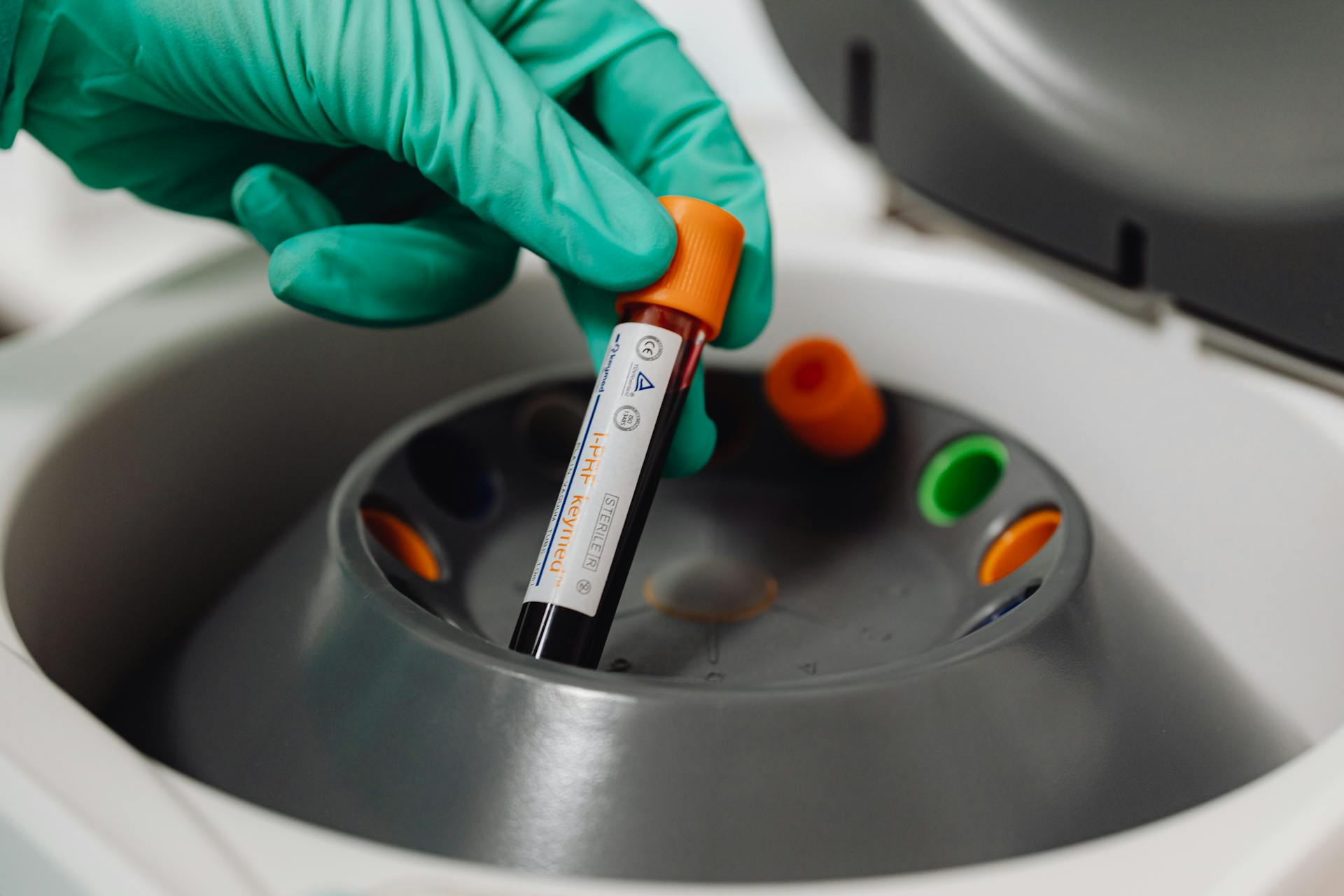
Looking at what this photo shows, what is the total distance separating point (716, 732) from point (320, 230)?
0.85ft

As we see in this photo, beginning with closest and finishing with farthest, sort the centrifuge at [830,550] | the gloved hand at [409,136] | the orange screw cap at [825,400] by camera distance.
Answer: the centrifuge at [830,550], the gloved hand at [409,136], the orange screw cap at [825,400]

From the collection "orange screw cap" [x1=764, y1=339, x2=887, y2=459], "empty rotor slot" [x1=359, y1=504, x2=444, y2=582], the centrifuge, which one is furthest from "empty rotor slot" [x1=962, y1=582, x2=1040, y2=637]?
"empty rotor slot" [x1=359, y1=504, x2=444, y2=582]

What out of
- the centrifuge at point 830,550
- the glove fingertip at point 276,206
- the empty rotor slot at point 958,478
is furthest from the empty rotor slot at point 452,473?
the empty rotor slot at point 958,478

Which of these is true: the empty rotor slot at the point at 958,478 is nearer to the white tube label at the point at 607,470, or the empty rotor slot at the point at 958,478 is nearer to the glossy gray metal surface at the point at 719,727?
the glossy gray metal surface at the point at 719,727

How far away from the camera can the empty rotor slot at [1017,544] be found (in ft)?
1.66

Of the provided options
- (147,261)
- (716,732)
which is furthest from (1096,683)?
(147,261)

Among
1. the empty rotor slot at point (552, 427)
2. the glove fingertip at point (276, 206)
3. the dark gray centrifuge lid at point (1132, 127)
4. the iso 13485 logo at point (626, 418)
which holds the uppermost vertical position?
the dark gray centrifuge lid at point (1132, 127)

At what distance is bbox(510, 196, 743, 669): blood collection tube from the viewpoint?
42 cm

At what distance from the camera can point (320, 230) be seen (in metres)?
0.47

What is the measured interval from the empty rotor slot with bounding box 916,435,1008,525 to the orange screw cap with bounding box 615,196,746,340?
0.62 feet

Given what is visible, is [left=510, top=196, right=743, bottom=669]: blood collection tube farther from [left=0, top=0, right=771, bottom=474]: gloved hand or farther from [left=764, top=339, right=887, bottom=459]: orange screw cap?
[left=764, top=339, right=887, bottom=459]: orange screw cap

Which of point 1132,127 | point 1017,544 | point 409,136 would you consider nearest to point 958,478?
point 1017,544

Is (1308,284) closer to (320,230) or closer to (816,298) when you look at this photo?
(816,298)

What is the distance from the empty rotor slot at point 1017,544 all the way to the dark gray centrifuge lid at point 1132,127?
14cm
